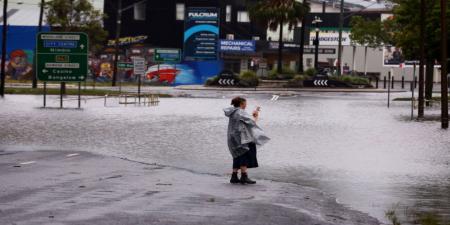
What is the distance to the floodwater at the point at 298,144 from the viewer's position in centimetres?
1641

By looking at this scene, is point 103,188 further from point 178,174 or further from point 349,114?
point 349,114

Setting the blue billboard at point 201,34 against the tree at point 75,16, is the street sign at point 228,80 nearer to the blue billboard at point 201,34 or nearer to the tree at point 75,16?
the tree at point 75,16

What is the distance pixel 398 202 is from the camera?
14227 millimetres

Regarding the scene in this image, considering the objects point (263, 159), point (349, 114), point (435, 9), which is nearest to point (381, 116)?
point (349, 114)

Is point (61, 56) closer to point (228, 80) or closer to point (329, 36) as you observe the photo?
point (228, 80)

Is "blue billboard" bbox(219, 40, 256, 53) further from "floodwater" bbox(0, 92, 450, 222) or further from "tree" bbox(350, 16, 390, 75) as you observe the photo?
"floodwater" bbox(0, 92, 450, 222)

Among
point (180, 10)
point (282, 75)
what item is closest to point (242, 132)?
point (282, 75)

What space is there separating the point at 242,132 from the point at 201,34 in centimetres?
8228

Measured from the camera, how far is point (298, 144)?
80.7ft

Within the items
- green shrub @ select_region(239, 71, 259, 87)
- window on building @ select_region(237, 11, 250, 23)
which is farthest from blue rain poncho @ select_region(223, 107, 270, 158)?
window on building @ select_region(237, 11, 250, 23)

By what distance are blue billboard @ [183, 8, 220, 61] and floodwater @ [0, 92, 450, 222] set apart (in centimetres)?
5581

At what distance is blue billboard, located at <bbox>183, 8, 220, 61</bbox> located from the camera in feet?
318

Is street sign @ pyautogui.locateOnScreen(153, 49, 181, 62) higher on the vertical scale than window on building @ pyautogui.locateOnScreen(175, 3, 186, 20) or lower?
lower

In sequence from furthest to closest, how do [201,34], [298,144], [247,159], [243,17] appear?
1. [243,17]
2. [201,34]
3. [298,144]
4. [247,159]
